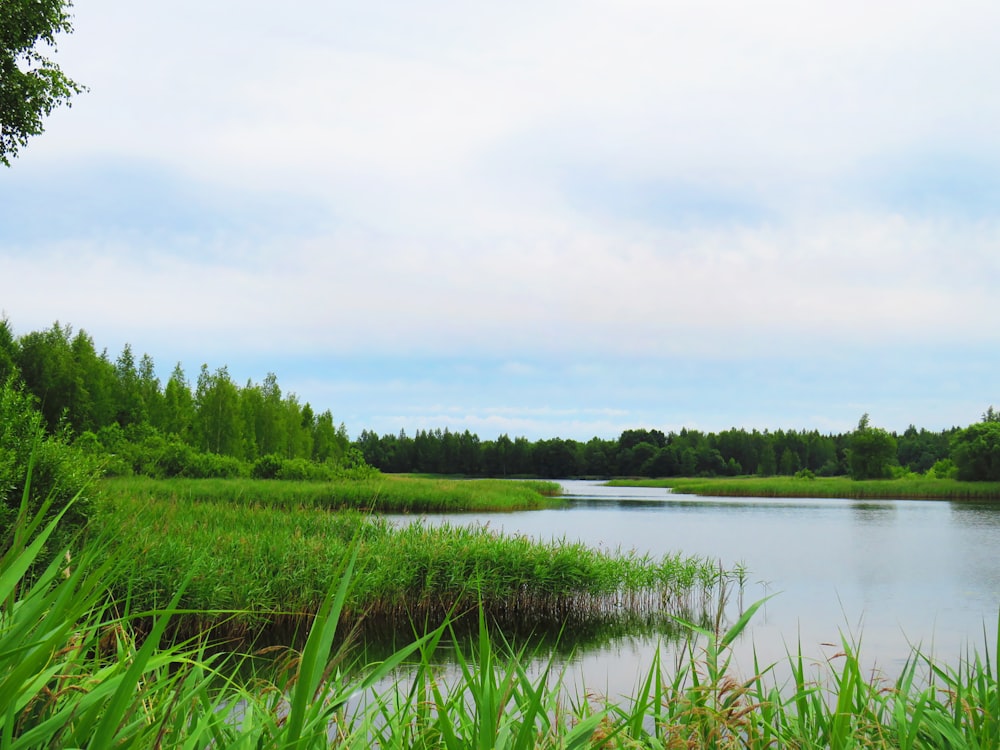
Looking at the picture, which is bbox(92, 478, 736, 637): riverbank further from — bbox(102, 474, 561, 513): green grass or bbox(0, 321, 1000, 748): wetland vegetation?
bbox(102, 474, 561, 513): green grass

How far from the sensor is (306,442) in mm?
69312

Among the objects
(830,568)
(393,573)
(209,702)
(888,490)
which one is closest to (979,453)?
(888,490)

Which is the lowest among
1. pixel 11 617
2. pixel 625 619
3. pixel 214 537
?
pixel 625 619

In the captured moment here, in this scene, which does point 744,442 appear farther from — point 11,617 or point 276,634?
point 11,617

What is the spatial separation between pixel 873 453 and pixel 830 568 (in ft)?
183

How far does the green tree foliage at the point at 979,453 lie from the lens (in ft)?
197

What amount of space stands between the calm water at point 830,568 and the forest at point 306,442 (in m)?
12.5

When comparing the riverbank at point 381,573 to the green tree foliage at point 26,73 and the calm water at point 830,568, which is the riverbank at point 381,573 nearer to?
the calm water at point 830,568

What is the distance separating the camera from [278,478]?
40.6 m

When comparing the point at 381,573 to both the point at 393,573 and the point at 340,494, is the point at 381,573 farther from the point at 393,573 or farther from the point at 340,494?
the point at 340,494

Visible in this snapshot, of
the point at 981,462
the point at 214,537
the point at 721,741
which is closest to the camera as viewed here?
the point at 721,741

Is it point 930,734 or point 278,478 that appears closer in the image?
point 930,734

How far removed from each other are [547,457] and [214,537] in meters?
107

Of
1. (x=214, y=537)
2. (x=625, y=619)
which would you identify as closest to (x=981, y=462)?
(x=625, y=619)
